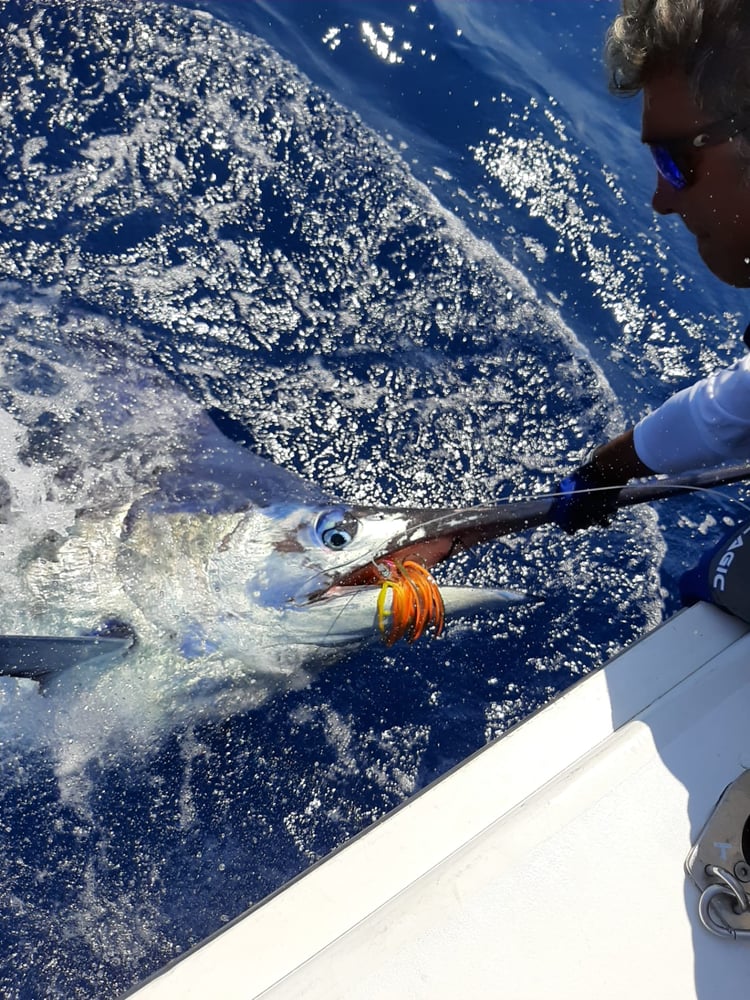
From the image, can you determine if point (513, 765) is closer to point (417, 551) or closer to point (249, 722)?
→ point (417, 551)

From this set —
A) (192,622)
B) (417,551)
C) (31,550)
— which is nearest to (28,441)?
(31,550)

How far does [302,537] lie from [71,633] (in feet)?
2.42

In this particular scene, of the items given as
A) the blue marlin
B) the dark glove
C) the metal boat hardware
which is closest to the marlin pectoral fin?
the blue marlin

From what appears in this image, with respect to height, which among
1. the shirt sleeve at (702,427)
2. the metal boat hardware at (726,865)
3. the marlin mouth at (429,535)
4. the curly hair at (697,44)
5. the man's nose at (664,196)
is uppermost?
the curly hair at (697,44)

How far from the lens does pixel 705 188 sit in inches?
67.7

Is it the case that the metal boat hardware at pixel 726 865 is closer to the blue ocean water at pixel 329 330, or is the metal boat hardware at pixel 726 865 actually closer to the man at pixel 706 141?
the man at pixel 706 141

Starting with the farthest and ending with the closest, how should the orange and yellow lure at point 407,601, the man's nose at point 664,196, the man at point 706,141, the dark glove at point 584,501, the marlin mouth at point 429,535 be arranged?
the dark glove at point 584,501 → the marlin mouth at point 429,535 → the orange and yellow lure at point 407,601 → the man's nose at point 664,196 → the man at point 706,141

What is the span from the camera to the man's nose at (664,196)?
181 centimetres

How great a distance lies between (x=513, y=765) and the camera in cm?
161

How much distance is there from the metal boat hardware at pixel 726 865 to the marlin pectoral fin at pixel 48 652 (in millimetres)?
1564

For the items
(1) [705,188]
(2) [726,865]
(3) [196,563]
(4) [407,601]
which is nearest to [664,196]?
(1) [705,188]

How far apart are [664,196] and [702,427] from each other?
0.72 metres

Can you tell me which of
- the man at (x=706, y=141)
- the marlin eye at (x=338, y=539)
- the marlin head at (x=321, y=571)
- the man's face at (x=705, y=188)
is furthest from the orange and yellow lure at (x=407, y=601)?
the man's face at (x=705, y=188)

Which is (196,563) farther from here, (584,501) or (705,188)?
(705,188)
